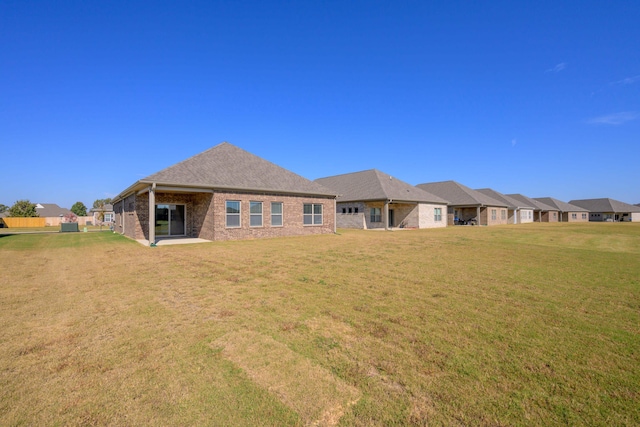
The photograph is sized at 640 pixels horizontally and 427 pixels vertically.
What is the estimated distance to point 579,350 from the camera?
351 centimetres

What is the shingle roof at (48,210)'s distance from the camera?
68.8 metres

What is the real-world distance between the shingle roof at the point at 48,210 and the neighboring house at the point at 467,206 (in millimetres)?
81051

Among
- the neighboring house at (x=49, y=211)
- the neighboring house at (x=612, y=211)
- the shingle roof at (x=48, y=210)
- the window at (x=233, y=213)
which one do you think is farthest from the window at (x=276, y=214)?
the neighboring house at (x=612, y=211)

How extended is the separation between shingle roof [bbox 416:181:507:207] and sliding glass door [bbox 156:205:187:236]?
100ft

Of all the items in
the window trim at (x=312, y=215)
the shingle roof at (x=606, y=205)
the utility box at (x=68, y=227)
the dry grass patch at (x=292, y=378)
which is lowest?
the dry grass patch at (x=292, y=378)

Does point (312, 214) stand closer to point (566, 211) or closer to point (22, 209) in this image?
point (566, 211)

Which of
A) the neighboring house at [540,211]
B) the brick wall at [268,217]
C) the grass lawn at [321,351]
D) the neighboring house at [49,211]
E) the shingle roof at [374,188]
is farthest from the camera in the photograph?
the neighboring house at [49,211]

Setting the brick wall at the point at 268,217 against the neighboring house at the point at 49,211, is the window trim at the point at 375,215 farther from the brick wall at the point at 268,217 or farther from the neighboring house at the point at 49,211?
the neighboring house at the point at 49,211

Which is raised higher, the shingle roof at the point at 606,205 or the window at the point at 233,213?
the shingle roof at the point at 606,205

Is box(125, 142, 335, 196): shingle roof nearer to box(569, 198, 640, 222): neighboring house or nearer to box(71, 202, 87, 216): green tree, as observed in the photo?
box(569, 198, 640, 222): neighboring house

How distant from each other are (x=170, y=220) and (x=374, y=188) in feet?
59.3

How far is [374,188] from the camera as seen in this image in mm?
28891

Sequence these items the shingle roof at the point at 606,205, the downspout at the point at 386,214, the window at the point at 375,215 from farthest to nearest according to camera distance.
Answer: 1. the shingle roof at the point at 606,205
2. the window at the point at 375,215
3. the downspout at the point at 386,214

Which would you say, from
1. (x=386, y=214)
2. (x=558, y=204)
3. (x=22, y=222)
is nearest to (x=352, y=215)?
(x=386, y=214)
